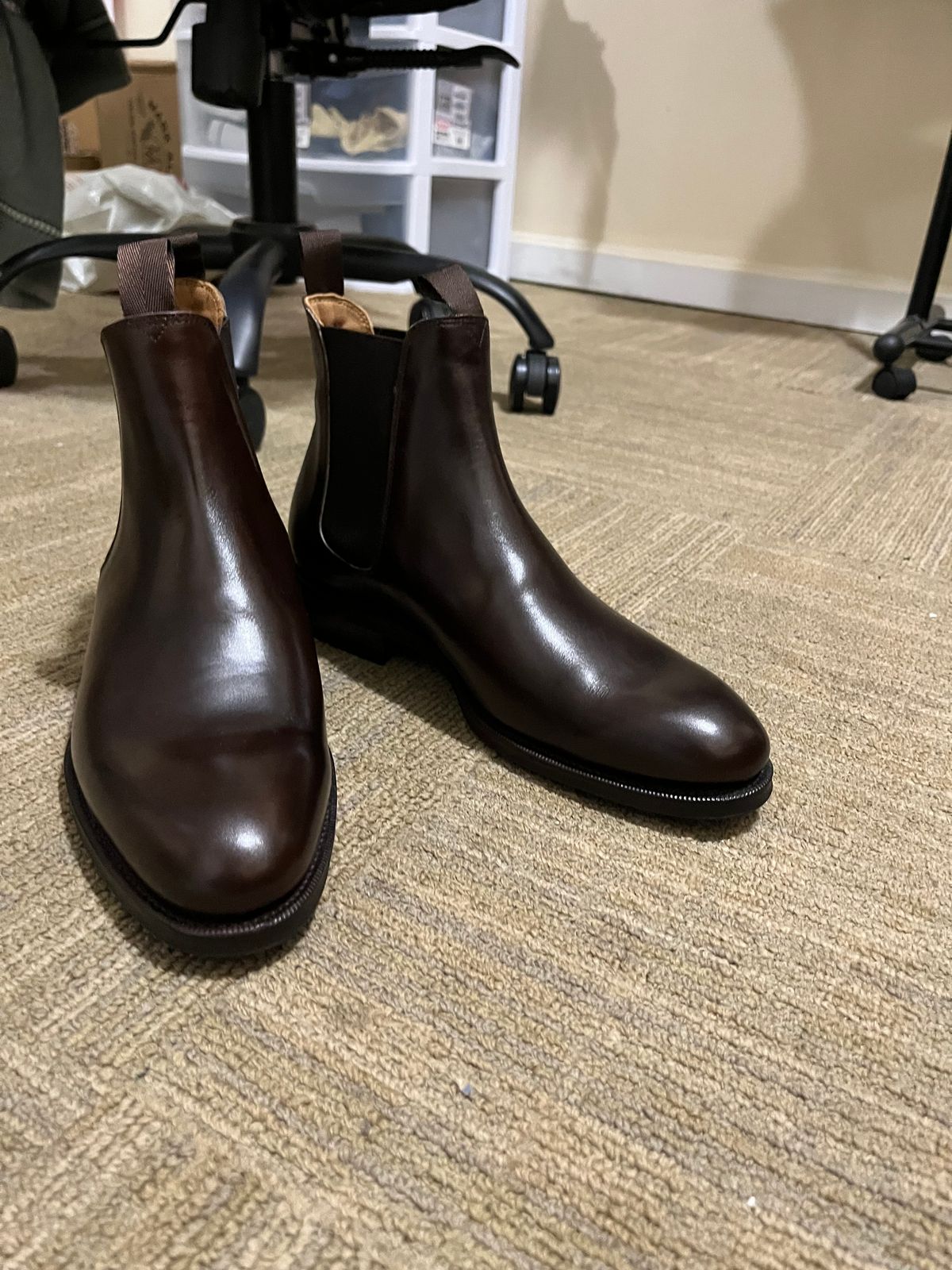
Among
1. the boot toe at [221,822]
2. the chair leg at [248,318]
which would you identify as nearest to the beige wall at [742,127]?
the chair leg at [248,318]

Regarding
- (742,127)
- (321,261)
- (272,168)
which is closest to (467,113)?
(742,127)

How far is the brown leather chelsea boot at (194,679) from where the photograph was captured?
366 millimetres

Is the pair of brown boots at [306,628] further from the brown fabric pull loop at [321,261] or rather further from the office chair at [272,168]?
the office chair at [272,168]

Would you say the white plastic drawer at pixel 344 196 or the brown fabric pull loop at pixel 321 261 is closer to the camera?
the brown fabric pull loop at pixel 321 261

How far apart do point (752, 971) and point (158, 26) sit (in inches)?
119

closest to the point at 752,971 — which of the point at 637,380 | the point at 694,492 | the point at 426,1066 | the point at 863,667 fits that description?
the point at 426,1066

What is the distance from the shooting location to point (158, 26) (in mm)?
2609

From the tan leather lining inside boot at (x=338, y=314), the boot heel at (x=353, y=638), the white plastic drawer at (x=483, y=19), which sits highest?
the white plastic drawer at (x=483, y=19)

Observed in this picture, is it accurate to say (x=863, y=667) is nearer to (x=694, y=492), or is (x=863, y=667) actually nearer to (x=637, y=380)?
(x=694, y=492)

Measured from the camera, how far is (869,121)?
5.90 ft

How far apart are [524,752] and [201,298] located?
295 millimetres

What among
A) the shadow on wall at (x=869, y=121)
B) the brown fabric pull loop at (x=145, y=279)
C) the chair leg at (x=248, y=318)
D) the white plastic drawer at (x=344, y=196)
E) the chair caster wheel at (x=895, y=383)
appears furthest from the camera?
the white plastic drawer at (x=344, y=196)

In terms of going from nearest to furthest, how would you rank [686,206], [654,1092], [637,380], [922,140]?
[654,1092], [637,380], [922,140], [686,206]

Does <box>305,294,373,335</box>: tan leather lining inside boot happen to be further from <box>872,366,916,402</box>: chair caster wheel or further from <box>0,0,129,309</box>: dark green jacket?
<box>872,366,916,402</box>: chair caster wheel
